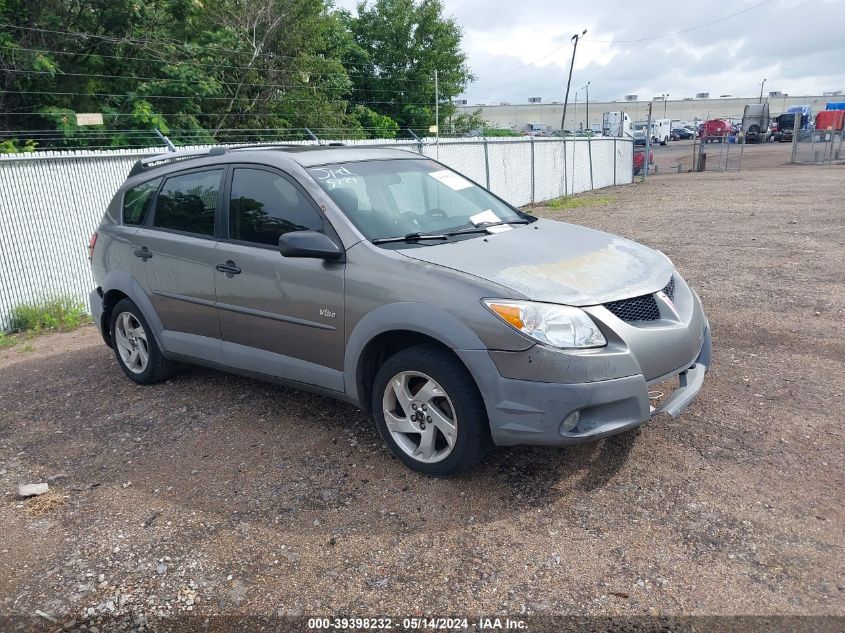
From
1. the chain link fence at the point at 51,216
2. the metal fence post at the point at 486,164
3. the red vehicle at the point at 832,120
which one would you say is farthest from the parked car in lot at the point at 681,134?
the chain link fence at the point at 51,216

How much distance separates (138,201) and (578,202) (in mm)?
15455

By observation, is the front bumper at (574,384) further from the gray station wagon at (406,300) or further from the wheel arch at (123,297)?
the wheel arch at (123,297)

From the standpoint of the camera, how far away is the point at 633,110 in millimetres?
98312

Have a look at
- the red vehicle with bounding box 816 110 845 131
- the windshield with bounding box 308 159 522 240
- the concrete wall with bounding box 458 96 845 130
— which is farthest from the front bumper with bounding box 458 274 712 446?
the concrete wall with bounding box 458 96 845 130

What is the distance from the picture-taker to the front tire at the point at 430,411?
361 cm

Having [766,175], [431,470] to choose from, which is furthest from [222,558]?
[766,175]

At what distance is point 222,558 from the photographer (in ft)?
10.9

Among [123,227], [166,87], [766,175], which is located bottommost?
[766,175]

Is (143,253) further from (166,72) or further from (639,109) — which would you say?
(639,109)

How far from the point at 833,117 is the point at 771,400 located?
35927 millimetres

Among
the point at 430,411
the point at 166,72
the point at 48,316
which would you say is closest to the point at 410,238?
the point at 430,411

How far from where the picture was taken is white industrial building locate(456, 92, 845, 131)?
295 ft

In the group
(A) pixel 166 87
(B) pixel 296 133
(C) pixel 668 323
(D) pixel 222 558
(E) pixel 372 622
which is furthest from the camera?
(B) pixel 296 133

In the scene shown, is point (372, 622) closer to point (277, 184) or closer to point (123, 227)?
point (277, 184)
